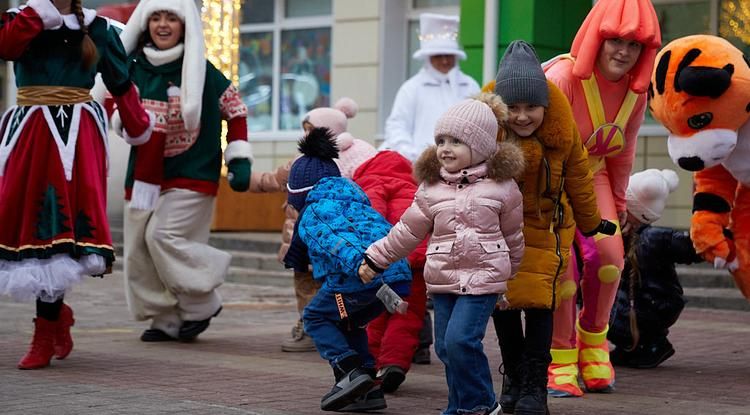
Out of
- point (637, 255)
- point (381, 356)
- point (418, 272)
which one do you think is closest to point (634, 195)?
point (637, 255)

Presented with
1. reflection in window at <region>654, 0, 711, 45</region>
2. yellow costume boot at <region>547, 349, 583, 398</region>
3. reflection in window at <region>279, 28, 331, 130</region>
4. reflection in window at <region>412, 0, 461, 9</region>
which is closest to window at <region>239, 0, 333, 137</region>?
reflection in window at <region>279, 28, 331, 130</region>

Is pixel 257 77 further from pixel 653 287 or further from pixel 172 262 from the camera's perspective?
pixel 653 287

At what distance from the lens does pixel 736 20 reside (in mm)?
13617

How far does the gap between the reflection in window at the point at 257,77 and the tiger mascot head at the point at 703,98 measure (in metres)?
11.0

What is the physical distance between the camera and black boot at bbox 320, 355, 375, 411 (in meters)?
6.07

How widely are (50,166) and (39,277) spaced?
59 cm

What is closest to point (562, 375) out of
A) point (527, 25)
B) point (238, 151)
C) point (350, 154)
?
point (350, 154)

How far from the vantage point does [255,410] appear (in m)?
6.14

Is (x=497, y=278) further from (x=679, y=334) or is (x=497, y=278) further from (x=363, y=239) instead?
(x=679, y=334)

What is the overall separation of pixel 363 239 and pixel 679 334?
404cm

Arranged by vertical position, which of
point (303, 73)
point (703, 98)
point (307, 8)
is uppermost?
point (307, 8)

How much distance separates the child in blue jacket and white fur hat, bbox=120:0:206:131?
1962mm

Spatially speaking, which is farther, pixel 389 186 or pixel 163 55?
pixel 163 55

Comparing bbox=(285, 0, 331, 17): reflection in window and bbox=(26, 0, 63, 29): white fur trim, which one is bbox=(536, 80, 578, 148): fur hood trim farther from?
bbox=(285, 0, 331, 17): reflection in window
